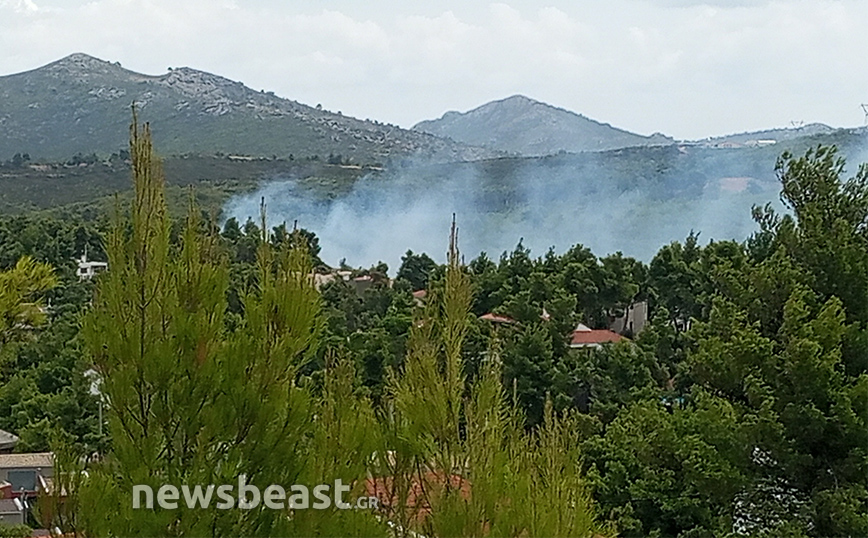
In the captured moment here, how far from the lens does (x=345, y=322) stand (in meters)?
14.7

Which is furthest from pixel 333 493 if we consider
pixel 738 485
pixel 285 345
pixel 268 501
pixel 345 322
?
pixel 345 322

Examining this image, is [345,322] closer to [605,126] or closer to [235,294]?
[235,294]

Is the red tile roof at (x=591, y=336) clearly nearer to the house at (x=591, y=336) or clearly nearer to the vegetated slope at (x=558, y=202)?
the house at (x=591, y=336)

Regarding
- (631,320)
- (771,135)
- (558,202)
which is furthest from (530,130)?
(631,320)

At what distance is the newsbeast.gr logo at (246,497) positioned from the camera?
1734mm

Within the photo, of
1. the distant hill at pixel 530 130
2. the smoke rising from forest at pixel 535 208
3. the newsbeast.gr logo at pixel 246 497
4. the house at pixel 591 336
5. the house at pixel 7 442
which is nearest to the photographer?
the newsbeast.gr logo at pixel 246 497

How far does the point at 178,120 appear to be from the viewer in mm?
56781

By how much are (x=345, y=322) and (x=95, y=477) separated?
1299 cm

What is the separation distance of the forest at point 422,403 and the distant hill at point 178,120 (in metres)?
43.5

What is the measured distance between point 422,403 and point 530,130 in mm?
89749

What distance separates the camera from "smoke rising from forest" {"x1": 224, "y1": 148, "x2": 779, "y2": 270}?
3394 centimetres

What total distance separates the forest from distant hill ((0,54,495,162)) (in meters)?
43.5

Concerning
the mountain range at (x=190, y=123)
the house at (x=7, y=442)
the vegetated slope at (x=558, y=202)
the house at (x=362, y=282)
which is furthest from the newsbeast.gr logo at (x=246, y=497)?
the mountain range at (x=190, y=123)

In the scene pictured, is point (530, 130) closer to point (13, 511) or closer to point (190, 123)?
point (190, 123)
